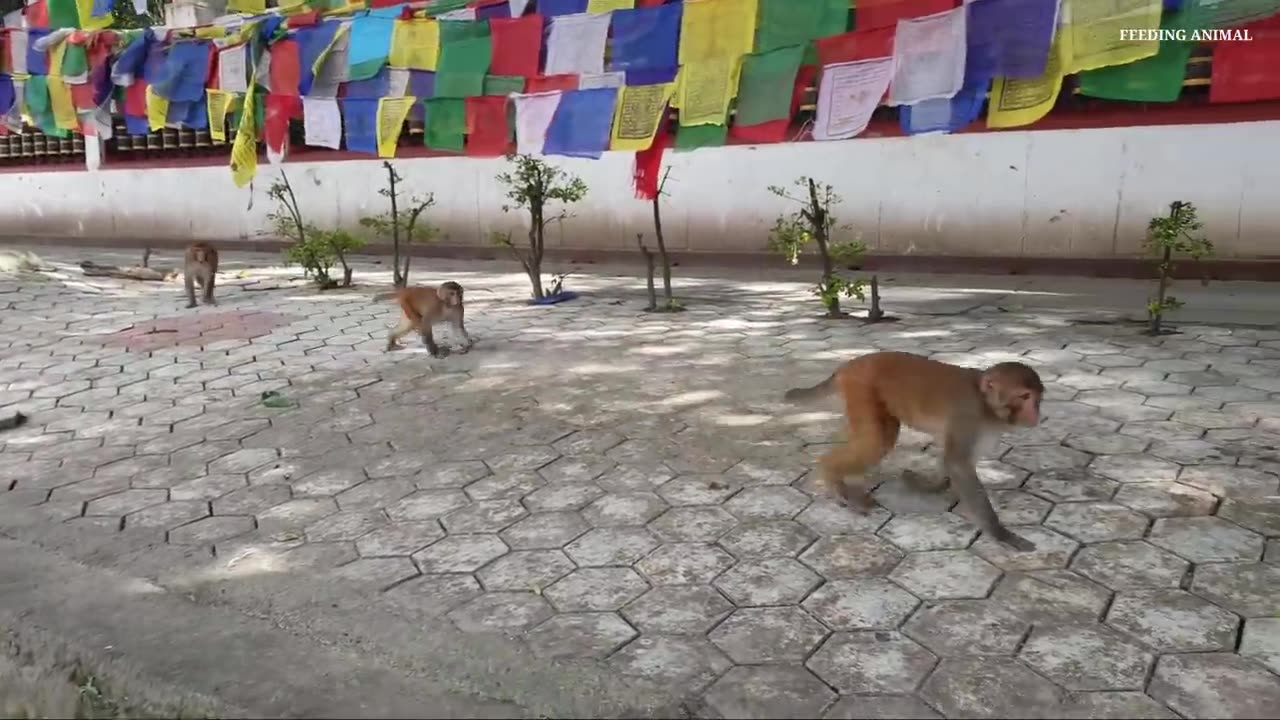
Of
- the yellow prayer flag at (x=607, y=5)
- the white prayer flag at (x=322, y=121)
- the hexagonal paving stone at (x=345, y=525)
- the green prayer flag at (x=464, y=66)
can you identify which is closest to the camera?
the hexagonal paving stone at (x=345, y=525)

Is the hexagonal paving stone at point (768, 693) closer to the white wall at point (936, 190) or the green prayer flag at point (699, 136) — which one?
the green prayer flag at point (699, 136)

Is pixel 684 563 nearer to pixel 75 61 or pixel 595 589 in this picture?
pixel 595 589

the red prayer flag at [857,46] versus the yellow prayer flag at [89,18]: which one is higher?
the yellow prayer flag at [89,18]

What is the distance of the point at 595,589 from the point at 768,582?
1.90 ft

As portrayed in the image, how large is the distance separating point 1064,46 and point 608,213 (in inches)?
220

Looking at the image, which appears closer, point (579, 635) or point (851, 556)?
point (579, 635)

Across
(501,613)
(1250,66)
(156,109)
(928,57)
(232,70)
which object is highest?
(232,70)

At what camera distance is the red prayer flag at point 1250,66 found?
673 centimetres

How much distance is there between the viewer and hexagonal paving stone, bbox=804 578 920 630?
282 cm

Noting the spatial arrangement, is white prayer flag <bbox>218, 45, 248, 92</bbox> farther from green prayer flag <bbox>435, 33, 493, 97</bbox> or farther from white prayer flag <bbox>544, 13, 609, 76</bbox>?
white prayer flag <bbox>544, 13, 609, 76</bbox>

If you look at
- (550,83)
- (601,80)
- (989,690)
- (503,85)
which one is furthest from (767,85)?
(989,690)

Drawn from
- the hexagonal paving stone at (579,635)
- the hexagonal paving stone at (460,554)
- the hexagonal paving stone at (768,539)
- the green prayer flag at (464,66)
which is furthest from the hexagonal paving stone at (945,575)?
the green prayer flag at (464,66)

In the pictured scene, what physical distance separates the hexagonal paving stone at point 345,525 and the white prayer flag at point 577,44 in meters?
6.36

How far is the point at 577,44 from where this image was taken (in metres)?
9.19
